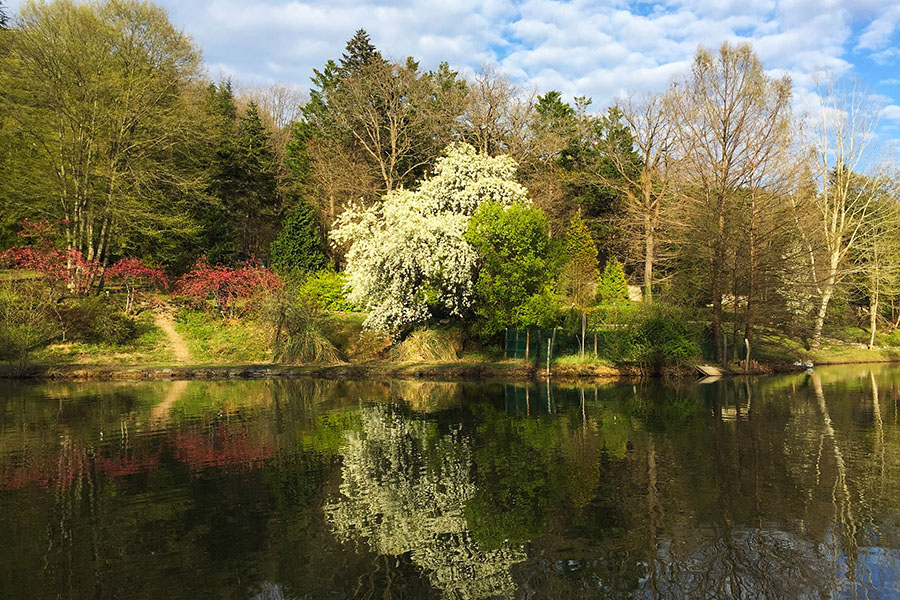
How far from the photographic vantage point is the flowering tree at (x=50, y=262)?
33.4 metres

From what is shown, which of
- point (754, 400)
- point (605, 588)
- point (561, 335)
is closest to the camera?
point (605, 588)

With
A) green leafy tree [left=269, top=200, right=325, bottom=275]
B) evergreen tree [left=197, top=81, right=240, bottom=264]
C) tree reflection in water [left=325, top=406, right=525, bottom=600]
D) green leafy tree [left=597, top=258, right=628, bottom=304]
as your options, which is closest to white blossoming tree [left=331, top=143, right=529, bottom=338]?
green leafy tree [left=597, top=258, right=628, bottom=304]

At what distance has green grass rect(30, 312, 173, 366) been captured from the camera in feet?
102

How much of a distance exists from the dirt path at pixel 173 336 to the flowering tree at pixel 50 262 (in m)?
4.11

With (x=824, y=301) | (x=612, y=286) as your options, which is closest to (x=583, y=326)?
(x=612, y=286)

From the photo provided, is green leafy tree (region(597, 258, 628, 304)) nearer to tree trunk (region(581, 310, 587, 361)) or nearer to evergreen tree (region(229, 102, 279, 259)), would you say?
tree trunk (region(581, 310, 587, 361))

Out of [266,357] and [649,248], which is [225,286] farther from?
[649,248]

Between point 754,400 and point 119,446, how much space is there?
18.9 m

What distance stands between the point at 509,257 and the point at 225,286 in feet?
59.1

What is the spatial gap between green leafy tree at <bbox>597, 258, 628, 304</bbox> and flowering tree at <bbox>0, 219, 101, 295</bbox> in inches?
1139

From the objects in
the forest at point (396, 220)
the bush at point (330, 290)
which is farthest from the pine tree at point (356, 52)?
the bush at point (330, 290)

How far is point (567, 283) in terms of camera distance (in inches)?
1276

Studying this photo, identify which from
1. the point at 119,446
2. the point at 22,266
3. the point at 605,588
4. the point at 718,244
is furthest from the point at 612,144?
the point at 605,588

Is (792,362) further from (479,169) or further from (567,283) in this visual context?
(479,169)
